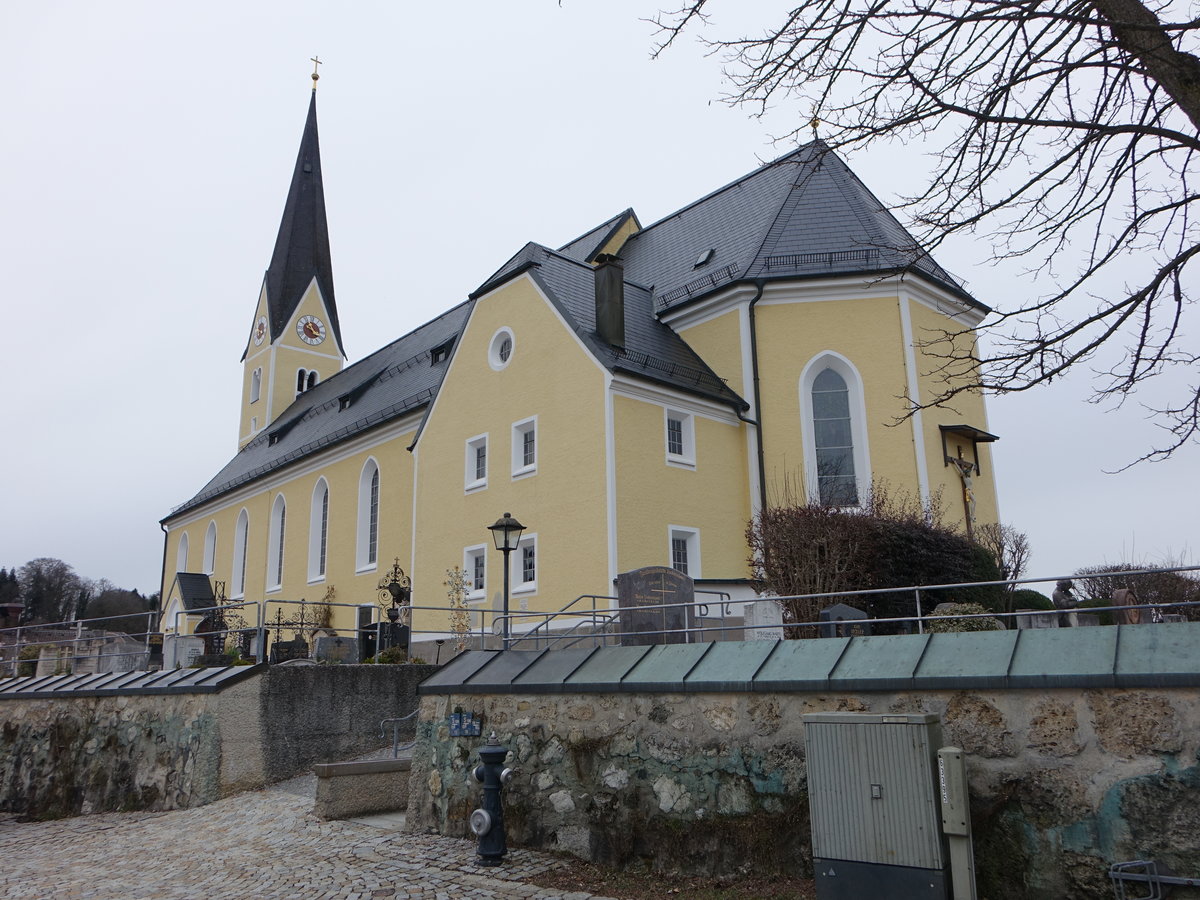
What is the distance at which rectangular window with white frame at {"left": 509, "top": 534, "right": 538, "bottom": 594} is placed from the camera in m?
18.9

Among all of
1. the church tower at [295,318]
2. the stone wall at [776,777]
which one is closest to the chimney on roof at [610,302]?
the stone wall at [776,777]

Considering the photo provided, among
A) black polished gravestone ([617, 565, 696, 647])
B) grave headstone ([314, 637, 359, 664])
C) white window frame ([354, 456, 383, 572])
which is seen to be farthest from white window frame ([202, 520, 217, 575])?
black polished gravestone ([617, 565, 696, 647])

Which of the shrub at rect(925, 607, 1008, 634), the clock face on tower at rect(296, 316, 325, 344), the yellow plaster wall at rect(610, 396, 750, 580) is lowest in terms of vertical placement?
the shrub at rect(925, 607, 1008, 634)

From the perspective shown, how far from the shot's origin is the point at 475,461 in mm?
21391

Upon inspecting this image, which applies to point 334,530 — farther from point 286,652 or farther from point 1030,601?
point 1030,601

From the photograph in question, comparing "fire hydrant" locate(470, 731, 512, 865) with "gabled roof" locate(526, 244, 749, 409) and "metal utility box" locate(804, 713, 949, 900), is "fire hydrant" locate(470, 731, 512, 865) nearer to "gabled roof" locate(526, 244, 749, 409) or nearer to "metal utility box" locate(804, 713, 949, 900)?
"metal utility box" locate(804, 713, 949, 900)

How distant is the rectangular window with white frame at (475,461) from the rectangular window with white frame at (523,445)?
1.17 m

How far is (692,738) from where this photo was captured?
24.7 ft

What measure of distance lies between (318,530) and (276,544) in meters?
3.53

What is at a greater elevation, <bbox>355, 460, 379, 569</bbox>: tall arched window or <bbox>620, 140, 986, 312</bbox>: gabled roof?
<bbox>620, 140, 986, 312</bbox>: gabled roof

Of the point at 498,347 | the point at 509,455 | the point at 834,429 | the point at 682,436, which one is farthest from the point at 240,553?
the point at 834,429

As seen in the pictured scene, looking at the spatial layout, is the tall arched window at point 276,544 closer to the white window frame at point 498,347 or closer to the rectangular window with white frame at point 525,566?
the white window frame at point 498,347

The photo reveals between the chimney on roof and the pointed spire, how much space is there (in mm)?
28555

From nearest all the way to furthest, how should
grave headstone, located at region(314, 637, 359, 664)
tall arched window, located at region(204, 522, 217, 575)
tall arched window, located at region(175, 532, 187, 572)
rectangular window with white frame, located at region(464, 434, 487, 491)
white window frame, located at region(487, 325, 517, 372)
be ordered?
grave headstone, located at region(314, 637, 359, 664) → white window frame, located at region(487, 325, 517, 372) → rectangular window with white frame, located at region(464, 434, 487, 491) → tall arched window, located at region(204, 522, 217, 575) → tall arched window, located at region(175, 532, 187, 572)
